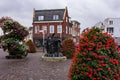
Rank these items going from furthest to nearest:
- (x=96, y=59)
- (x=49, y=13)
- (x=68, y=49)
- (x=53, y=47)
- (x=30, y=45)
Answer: (x=49, y=13) → (x=30, y=45) → (x=68, y=49) → (x=53, y=47) → (x=96, y=59)

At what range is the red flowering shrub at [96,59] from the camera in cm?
529

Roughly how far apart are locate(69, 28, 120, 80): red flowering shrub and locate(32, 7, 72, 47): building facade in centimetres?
4207

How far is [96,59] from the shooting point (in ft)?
17.6

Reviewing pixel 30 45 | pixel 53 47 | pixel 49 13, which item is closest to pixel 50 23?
pixel 49 13

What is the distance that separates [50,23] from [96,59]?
44.1 metres

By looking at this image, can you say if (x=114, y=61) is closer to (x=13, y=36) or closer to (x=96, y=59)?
(x=96, y=59)

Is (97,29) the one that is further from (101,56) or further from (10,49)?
(10,49)

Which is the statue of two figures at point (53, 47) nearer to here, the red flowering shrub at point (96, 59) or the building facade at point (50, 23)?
the red flowering shrub at point (96, 59)

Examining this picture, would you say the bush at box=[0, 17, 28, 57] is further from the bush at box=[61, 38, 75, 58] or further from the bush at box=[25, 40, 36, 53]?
the bush at box=[25, 40, 36, 53]

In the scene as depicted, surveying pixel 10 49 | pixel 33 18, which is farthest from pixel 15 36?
pixel 33 18

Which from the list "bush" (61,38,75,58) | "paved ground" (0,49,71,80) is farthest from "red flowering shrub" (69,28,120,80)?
"bush" (61,38,75,58)

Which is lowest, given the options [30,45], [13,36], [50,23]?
[30,45]

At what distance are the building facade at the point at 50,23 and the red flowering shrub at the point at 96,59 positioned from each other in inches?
1656

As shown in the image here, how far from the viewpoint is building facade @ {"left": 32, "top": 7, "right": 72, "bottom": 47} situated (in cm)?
4844
